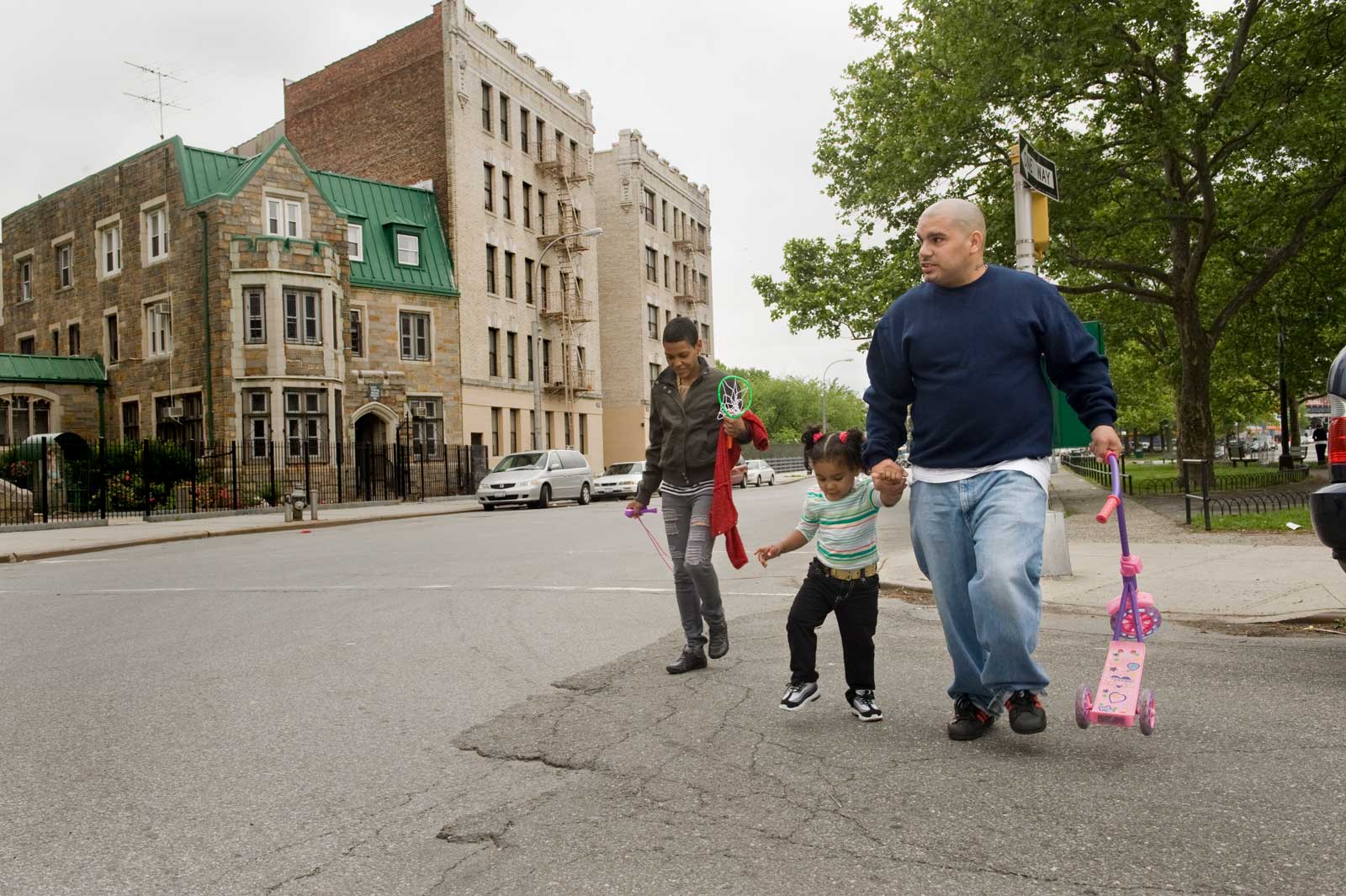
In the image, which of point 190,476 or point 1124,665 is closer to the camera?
point 1124,665

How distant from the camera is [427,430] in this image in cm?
3797

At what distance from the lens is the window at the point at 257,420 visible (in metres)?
32.0

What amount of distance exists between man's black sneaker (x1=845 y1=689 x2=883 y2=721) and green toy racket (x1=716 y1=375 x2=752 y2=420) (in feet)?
5.35

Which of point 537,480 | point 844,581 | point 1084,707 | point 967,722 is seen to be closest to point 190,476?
point 537,480

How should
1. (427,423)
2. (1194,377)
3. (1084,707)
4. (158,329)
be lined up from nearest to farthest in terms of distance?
(1084,707), (1194,377), (158,329), (427,423)

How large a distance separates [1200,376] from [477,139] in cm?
2744

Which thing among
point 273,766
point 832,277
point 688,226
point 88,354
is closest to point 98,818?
point 273,766

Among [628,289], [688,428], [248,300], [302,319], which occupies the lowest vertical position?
[688,428]

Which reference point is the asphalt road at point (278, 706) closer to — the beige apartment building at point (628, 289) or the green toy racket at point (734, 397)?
the green toy racket at point (734, 397)

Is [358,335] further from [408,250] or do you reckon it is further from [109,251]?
[109,251]

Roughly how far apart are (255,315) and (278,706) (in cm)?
2924

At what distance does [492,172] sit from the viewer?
1663 inches

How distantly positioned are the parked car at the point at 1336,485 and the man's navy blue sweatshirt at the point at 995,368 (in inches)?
71.8

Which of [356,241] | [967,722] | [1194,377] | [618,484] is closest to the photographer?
[967,722]
